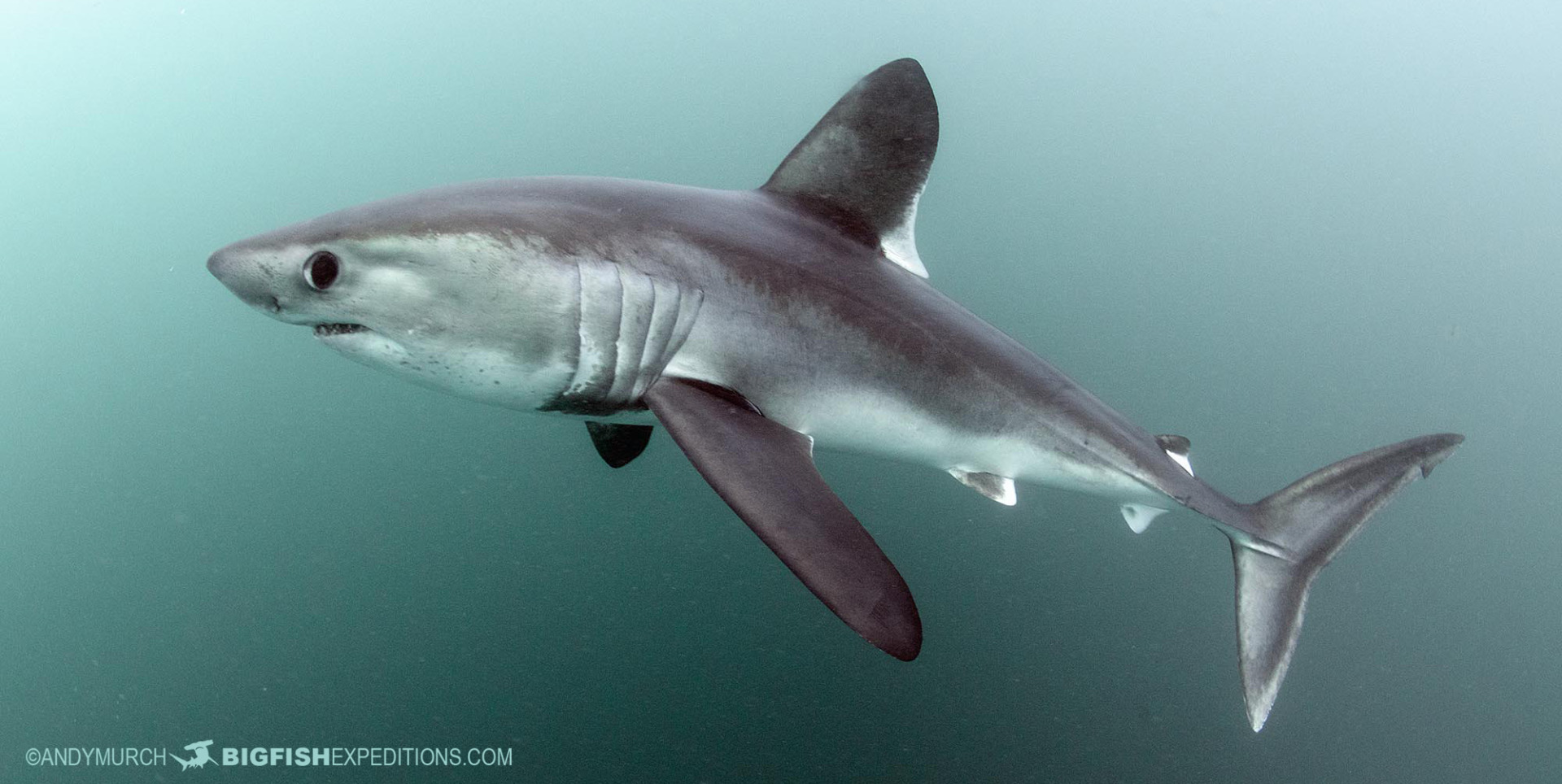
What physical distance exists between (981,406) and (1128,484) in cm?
56

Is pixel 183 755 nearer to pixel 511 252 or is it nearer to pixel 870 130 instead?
pixel 511 252

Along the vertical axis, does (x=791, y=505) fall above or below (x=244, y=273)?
below

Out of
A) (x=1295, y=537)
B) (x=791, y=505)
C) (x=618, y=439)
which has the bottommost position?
(x=1295, y=537)

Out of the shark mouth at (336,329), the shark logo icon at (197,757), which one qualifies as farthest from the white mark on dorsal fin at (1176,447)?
the shark logo icon at (197,757)

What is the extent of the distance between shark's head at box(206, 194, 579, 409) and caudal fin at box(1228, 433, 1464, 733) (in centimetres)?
232

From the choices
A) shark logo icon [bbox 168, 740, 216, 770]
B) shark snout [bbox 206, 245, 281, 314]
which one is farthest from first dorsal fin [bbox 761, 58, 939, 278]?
shark logo icon [bbox 168, 740, 216, 770]

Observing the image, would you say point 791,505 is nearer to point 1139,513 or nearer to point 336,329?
point 336,329

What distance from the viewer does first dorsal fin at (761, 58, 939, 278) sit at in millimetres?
2387

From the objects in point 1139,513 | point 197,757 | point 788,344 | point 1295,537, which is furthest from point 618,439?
point 197,757

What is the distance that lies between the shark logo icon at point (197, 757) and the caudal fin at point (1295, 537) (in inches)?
273

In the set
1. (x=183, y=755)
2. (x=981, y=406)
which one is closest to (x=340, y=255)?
(x=981, y=406)

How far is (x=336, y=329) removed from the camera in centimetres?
189

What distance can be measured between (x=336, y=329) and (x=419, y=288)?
275 mm

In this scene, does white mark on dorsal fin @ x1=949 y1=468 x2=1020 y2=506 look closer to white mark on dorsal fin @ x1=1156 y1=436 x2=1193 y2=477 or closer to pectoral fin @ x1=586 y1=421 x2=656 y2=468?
white mark on dorsal fin @ x1=1156 y1=436 x2=1193 y2=477
